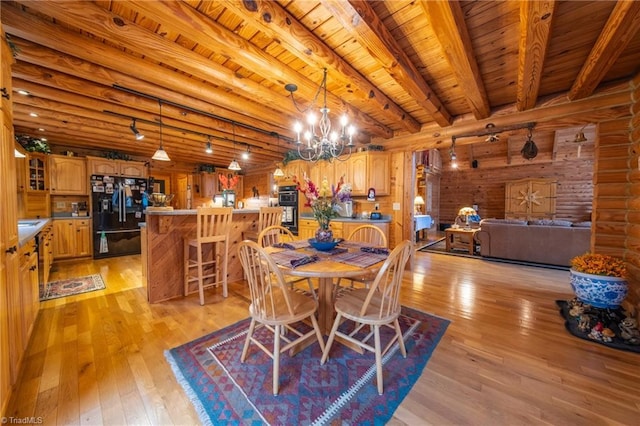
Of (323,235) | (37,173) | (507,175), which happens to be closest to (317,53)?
(323,235)

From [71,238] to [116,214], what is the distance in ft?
2.70

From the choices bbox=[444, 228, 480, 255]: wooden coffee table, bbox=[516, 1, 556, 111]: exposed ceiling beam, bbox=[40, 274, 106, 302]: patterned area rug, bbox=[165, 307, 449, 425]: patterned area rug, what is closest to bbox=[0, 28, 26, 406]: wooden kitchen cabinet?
bbox=[165, 307, 449, 425]: patterned area rug

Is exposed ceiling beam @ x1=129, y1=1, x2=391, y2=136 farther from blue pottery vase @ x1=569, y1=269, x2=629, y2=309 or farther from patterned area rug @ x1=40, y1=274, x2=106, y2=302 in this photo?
patterned area rug @ x1=40, y1=274, x2=106, y2=302

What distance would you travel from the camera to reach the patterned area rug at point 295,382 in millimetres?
1313

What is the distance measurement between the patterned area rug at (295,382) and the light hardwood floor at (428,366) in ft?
0.27

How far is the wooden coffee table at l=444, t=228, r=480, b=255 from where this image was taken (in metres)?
5.31

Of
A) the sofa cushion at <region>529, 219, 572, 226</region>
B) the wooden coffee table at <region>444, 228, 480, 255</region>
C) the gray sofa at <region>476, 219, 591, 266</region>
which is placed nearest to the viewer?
the gray sofa at <region>476, 219, 591, 266</region>

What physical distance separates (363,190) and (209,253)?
280 centimetres

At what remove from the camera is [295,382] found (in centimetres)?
154

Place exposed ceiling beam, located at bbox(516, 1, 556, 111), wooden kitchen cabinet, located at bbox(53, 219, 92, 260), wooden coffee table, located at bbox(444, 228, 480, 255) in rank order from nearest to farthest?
exposed ceiling beam, located at bbox(516, 1, 556, 111) < wooden kitchen cabinet, located at bbox(53, 219, 92, 260) < wooden coffee table, located at bbox(444, 228, 480, 255)

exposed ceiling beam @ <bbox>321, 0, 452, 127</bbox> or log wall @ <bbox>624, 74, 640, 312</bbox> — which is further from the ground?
exposed ceiling beam @ <bbox>321, 0, 452, 127</bbox>

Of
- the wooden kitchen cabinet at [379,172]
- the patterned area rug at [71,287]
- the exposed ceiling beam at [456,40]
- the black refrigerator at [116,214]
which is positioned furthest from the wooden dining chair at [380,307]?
the black refrigerator at [116,214]

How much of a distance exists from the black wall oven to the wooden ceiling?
2.11 meters

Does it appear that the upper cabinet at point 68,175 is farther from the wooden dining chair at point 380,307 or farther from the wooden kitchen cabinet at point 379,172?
the wooden dining chair at point 380,307
